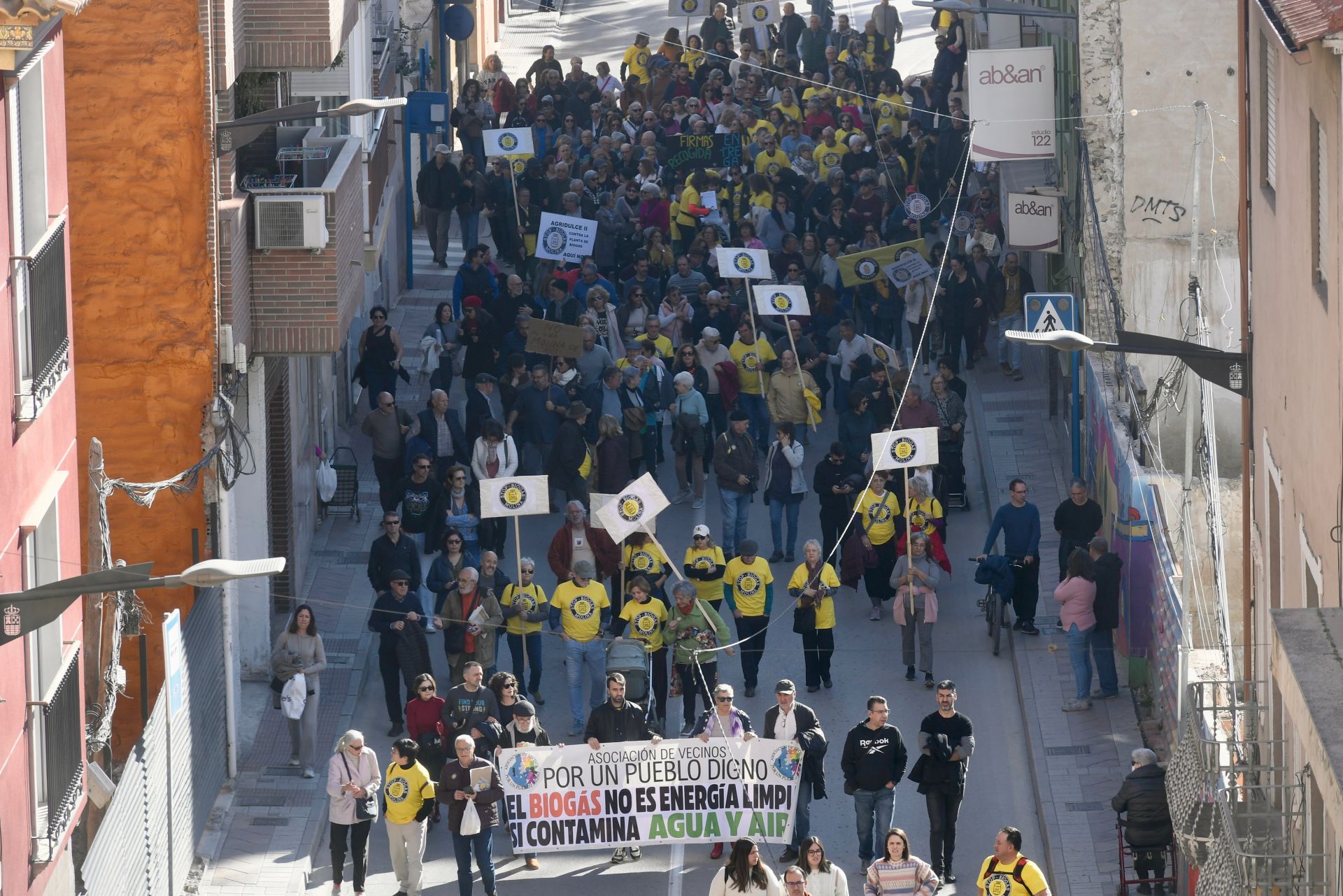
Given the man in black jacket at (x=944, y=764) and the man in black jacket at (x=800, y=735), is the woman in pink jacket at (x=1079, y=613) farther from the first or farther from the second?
the man in black jacket at (x=800, y=735)

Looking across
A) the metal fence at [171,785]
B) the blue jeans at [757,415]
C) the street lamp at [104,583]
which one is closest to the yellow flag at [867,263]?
the blue jeans at [757,415]

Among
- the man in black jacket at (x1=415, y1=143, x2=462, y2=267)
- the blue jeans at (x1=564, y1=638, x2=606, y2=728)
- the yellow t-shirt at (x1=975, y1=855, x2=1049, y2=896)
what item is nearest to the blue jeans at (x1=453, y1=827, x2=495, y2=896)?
the blue jeans at (x1=564, y1=638, x2=606, y2=728)

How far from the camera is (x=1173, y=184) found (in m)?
25.4

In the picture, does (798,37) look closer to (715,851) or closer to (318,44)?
(318,44)

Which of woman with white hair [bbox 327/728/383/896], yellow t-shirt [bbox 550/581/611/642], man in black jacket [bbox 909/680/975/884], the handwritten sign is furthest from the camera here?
the handwritten sign

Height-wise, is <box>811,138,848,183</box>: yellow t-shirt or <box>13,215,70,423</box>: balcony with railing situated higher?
<box>811,138,848,183</box>: yellow t-shirt

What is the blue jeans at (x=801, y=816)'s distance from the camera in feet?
60.0

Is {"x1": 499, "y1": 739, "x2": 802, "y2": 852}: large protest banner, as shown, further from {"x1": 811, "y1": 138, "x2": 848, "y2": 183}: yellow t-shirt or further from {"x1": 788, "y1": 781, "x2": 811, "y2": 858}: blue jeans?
{"x1": 811, "y1": 138, "x2": 848, "y2": 183}: yellow t-shirt

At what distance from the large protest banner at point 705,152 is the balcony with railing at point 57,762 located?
2113cm

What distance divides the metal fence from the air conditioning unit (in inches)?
126

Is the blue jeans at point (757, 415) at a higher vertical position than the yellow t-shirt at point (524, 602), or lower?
higher

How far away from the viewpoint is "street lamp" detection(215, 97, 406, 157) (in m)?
18.8

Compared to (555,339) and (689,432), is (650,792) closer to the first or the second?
(689,432)

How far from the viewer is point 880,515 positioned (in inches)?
885
